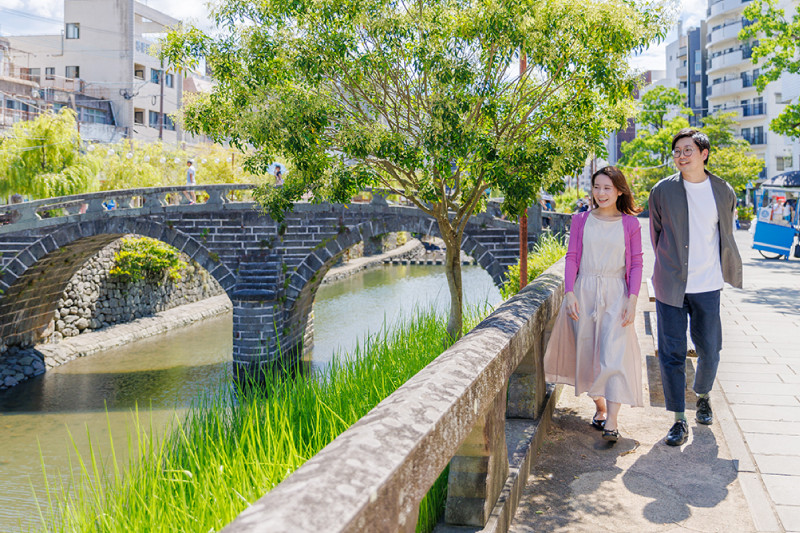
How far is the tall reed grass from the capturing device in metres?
3.26

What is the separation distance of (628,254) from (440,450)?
7.58 feet

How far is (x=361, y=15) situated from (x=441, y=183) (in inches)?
68.8

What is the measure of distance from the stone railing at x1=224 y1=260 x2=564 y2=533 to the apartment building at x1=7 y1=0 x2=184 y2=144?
108ft

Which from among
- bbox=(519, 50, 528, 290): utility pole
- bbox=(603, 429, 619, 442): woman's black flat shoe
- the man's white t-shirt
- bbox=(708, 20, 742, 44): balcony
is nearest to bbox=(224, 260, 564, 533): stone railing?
bbox=(603, 429, 619, 442): woman's black flat shoe

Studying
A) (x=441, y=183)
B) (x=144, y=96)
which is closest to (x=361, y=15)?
(x=441, y=183)

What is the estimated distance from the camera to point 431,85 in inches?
287

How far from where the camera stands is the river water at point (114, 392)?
11320 millimetres

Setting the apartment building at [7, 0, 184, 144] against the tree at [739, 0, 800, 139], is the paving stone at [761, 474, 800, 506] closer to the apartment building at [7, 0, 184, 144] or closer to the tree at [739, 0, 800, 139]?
the tree at [739, 0, 800, 139]

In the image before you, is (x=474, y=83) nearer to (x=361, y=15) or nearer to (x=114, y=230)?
(x=361, y=15)

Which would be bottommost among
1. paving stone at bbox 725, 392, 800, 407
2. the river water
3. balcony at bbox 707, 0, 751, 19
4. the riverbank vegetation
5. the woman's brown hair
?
the river water

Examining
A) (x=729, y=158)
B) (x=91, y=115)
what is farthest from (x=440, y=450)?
(x=729, y=158)

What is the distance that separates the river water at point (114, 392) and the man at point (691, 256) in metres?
4.46

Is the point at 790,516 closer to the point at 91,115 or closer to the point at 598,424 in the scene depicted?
the point at 598,424

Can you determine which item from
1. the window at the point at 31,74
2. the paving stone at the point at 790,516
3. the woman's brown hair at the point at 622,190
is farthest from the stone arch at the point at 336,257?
the window at the point at 31,74
